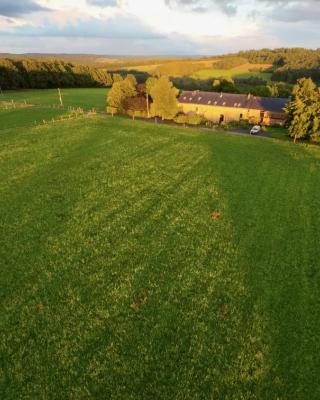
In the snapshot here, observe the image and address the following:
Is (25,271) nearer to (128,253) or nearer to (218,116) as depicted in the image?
(128,253)

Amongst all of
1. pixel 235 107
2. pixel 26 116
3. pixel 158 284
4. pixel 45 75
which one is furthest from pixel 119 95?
pixel 158 284

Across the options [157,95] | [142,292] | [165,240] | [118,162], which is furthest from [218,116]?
[142,292]

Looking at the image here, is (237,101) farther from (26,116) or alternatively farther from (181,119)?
(26,116)

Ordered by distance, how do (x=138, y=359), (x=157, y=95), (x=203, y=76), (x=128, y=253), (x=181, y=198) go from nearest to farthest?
(x=138, y=359), (x=128, y=253), (x=181, y=198), (x=157, y=95), (x=203, y=76)

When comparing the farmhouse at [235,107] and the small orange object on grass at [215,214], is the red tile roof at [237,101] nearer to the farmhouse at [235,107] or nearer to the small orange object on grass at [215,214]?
the farmhouse at [235,107]

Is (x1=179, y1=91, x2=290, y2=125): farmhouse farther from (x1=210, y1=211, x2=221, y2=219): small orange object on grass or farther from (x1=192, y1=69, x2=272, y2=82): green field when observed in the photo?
(x1=192, y1=69, x2=272, y2=82): green field

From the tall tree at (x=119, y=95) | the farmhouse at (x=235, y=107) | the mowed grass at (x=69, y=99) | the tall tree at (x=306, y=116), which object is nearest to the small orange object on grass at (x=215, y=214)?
the tall tree at (x=306, y=116)

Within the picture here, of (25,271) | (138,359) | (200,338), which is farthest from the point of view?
(25,271)
